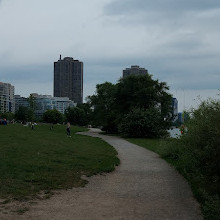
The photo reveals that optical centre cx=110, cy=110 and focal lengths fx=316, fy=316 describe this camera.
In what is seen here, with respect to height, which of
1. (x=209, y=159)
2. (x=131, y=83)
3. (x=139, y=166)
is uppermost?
(x=131, y=83)

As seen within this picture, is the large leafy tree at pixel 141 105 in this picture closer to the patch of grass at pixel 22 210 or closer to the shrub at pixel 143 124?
the shrub at pixel 143 124

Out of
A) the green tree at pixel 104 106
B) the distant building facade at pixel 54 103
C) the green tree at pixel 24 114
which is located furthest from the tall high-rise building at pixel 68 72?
the green tree at pixel 104 106

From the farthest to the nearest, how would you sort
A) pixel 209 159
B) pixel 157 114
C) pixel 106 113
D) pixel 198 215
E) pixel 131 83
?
pixel 106 113, pixel 131 83, pixel 157 114, pixel 209 159, pixel 198 215

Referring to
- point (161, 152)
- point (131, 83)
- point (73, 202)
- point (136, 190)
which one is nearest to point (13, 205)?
point (73, 202)

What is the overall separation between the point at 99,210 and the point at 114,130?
143 feet

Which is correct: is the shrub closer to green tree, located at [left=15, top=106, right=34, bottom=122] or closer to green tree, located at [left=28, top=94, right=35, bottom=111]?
green tree, located at [left=15, top=106, right=34, bottom=122]

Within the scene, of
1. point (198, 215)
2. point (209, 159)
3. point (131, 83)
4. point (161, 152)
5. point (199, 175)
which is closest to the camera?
point (198, 215)

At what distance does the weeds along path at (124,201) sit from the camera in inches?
236

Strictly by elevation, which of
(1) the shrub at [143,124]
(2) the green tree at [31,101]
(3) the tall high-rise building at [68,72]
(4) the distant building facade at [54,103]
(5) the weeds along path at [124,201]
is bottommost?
(5) the weeds along path at [124,201]

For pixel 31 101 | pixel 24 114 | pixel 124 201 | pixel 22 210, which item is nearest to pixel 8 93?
pixel 24 114

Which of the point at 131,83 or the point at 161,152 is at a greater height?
the point at 131,83

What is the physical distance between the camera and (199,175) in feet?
26.4

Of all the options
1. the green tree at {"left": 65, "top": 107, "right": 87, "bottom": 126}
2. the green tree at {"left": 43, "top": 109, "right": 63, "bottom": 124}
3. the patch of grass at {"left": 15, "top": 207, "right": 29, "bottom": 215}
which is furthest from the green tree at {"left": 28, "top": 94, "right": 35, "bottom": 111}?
the patch of grass at {"left": 15, "top": 207, "right": 29, "bottom": 215}

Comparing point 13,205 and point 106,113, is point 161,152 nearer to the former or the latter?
point 13,205
